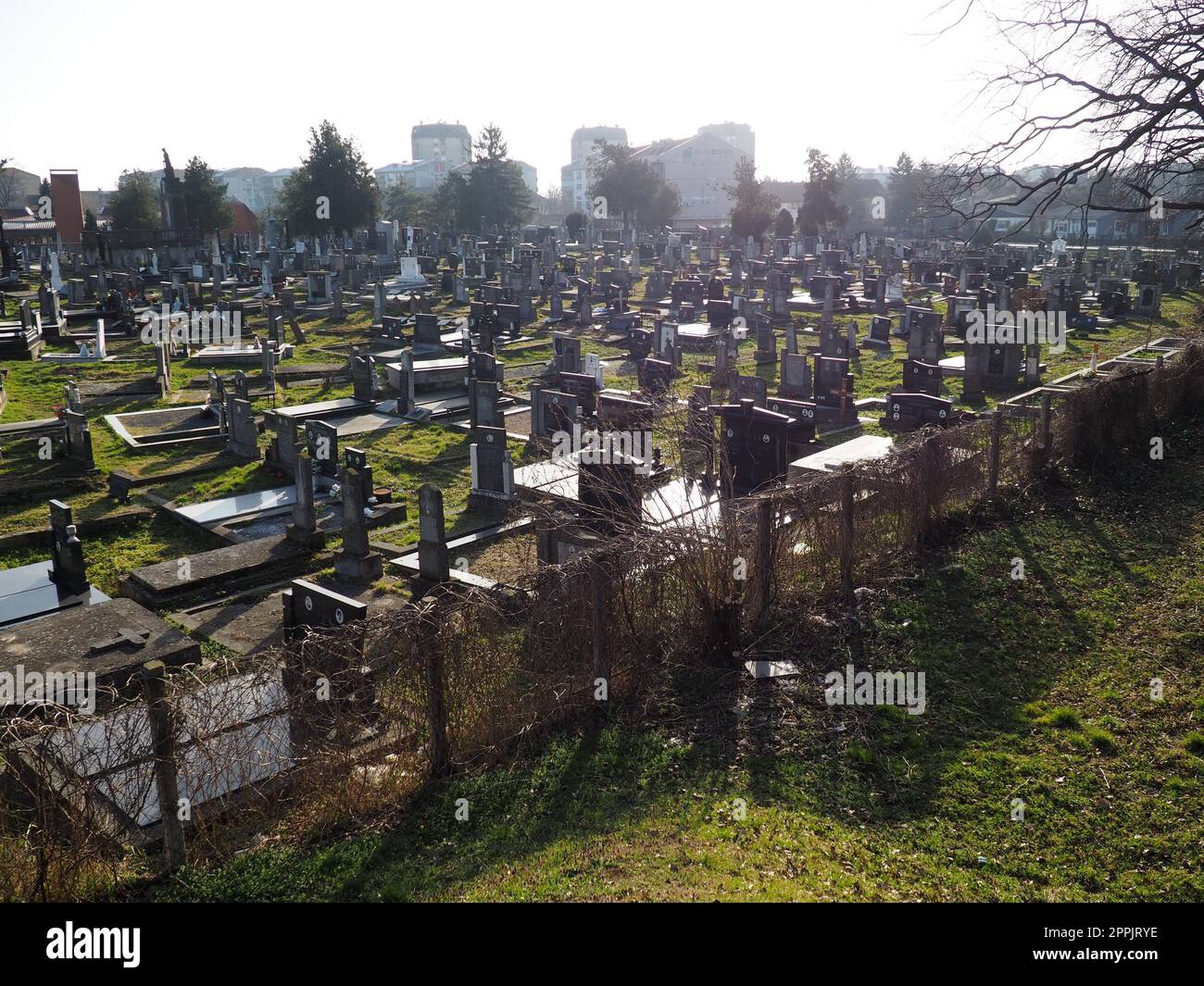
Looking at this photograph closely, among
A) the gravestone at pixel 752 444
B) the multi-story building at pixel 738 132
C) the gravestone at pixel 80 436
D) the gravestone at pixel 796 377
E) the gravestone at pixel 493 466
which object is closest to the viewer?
the gravestone at pixel 752 444

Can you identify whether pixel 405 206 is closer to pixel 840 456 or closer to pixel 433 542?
pixel 840 456

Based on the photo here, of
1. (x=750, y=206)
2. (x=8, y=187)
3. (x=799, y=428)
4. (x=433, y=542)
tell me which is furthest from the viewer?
(x=8, y=187)

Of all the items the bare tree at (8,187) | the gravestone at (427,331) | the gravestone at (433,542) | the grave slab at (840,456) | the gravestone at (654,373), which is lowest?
the gravestone at (433,542)

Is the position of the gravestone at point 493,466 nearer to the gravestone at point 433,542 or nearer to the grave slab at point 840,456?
the gravestone at point 433,542

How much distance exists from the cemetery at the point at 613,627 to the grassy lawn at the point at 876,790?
3 centimetres

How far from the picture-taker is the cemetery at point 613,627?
18.2 ft

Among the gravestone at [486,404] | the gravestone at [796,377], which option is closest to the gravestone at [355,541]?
the gravestone at [486,404]

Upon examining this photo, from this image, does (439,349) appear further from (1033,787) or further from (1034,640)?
(1033,787)

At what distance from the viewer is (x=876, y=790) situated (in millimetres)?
6371

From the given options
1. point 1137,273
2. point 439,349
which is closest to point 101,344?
point 439,349

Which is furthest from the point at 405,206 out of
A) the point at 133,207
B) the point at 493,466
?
the point at 493,466

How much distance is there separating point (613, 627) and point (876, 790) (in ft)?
7.76

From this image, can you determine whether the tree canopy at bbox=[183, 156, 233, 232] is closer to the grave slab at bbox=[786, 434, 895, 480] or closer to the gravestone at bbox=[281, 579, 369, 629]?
the grave slab at bbox=[786, 434, 895, 480]
